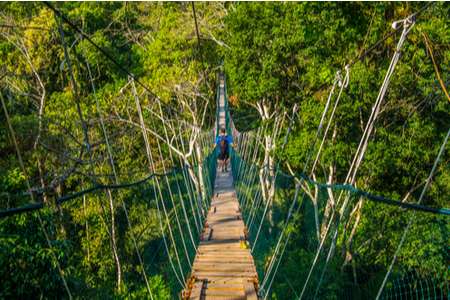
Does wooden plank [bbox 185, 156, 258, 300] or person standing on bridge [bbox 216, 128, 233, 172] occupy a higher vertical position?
person standing on bridge [bbox 216, 128, 233, 172]

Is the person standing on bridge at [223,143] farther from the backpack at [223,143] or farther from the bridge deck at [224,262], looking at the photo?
the bridge deck at [224,262]

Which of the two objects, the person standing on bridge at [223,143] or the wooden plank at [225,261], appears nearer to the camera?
the wooden plank at [225,261]

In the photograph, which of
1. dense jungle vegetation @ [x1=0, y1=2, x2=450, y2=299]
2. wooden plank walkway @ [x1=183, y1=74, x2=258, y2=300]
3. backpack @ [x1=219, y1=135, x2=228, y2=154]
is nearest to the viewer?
wooden plank walkway @ [x1=183, y1=74, x2=258, y2=300]

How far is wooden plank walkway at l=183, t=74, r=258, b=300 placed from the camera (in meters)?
3.43

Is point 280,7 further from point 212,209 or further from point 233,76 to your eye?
point 212,209

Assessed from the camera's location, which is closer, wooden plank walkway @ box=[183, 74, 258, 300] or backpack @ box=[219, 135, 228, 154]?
wooden plank walkway @ box=[183, 74, 258, 300]

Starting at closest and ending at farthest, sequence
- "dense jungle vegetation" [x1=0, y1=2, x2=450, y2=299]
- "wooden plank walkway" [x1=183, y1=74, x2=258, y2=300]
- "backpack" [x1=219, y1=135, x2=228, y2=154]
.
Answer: "wooden plank walkway" [x1=183, y1=74, x2=258, y2=300] → "dense jungle vegetation" [x1=0, y1=2, x2=450, y2=299] → "backpack" [x1=219, y1=135, x2=228, y2=154]

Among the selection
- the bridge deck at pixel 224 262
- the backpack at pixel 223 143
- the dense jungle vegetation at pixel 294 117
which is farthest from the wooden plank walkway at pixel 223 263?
the backpack at pixel 223 143

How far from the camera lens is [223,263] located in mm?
4070

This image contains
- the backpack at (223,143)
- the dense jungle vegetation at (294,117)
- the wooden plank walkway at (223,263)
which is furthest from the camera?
the backpack at (223,143)

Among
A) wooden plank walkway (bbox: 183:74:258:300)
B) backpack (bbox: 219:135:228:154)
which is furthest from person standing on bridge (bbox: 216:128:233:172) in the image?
wooden plank walkway (bbox: 183:74:258:300)

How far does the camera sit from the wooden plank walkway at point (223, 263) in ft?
11.2

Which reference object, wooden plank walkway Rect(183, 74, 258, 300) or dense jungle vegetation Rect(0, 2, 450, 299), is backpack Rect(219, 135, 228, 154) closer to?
dense jungle vegetation Rect(0, 2, 450, 299)

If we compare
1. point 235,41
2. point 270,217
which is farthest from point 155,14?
point 270,217
